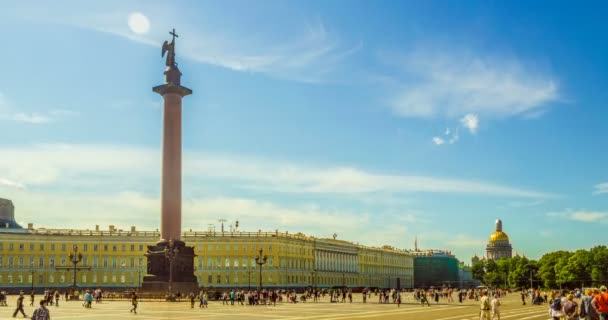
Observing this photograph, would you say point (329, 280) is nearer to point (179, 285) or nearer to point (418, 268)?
point (418, 268)

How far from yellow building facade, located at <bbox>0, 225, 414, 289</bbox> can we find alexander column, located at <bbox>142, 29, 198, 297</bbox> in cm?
5327

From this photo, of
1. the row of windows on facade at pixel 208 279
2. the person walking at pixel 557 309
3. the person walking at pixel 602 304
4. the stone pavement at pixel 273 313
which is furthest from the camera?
the row of windows on facade at pixel 208 279

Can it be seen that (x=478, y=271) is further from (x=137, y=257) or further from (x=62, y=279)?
(x=62, y=279)

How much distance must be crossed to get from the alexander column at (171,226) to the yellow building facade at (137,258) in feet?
175

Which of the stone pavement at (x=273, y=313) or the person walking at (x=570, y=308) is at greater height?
the person walking at (x=570, y=308)

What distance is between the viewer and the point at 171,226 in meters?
64.1

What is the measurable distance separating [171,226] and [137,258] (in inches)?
2406

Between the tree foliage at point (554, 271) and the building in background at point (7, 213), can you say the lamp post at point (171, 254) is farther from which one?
the building in background at point (7, 213)

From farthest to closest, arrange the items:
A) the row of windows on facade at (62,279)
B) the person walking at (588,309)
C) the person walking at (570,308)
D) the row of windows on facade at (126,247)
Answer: the row of windows on facade at (126,247) → the row of windows on facade at (62,279) → the person walking at (570,308) → the person walking at (588,309)

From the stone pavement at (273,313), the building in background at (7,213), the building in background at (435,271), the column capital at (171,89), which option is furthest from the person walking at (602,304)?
the building in background at (435,271)

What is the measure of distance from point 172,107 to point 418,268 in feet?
429

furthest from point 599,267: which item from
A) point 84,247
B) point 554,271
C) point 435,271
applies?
point 84,247

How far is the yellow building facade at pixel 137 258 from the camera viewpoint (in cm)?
11662

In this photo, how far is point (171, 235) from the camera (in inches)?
2522
